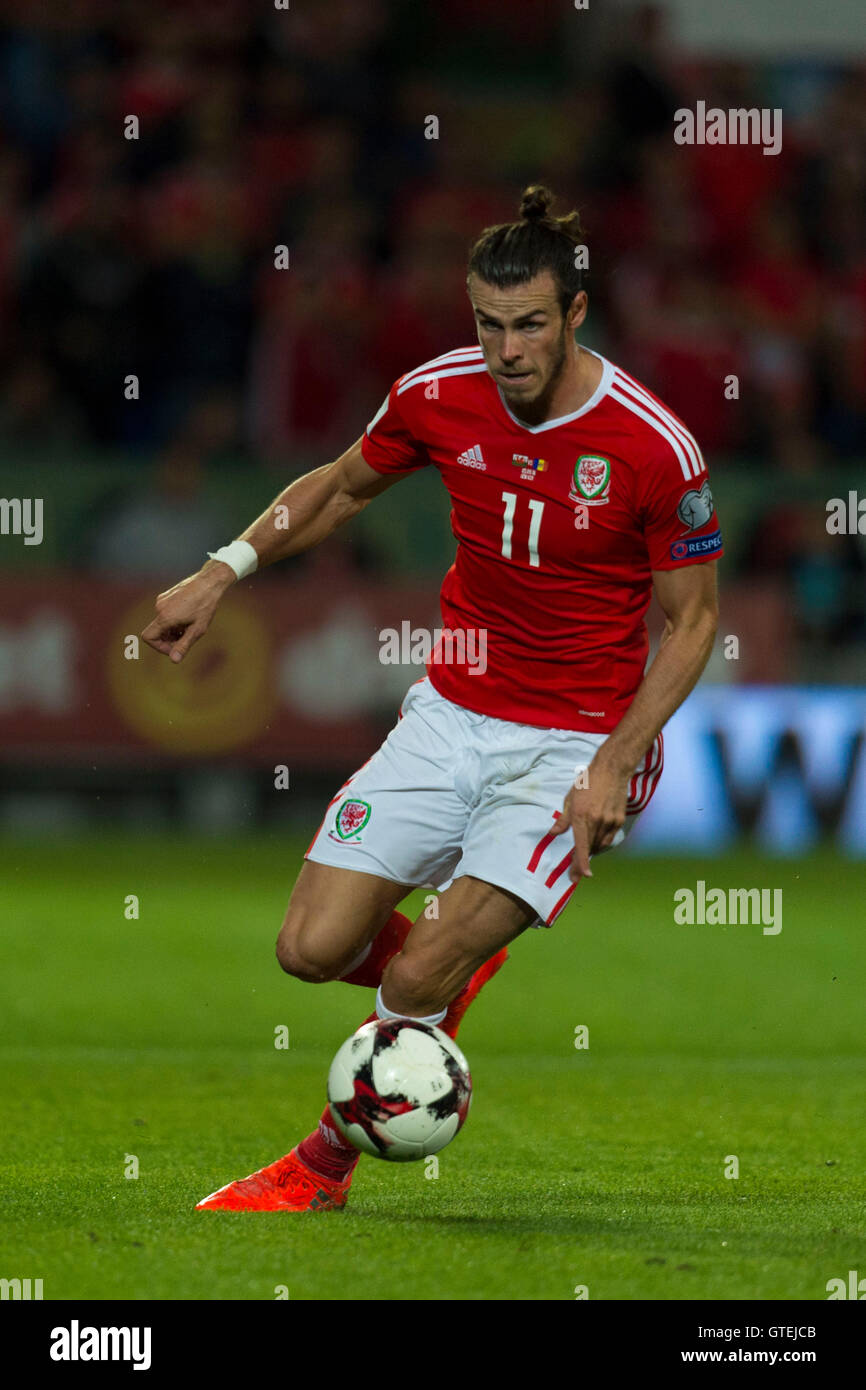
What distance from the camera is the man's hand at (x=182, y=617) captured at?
5508 mm

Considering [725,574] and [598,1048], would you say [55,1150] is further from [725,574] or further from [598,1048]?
[725,574]

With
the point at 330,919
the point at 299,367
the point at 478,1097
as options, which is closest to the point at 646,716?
the point at 330,919

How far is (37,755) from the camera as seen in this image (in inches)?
519

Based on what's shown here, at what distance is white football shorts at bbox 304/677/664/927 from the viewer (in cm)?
548

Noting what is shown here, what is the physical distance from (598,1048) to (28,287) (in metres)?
7.72

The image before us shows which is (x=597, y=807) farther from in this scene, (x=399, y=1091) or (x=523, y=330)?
(x=523, y=330)

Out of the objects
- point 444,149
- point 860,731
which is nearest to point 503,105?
point 444,149

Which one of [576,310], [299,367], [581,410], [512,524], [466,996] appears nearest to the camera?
[576,310]

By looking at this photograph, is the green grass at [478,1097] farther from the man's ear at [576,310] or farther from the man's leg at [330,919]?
the man's ear at [576,310]

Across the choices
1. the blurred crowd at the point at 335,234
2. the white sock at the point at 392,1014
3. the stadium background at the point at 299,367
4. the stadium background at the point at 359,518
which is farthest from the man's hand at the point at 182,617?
the blurred crowd at the point at 335,234

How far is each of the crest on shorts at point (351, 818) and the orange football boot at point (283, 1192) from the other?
0.83 metres

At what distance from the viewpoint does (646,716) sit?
5.24 m

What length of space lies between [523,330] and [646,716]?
999 millimetres

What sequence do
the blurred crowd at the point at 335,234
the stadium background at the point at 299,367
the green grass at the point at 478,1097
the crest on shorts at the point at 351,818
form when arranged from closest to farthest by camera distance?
the green grass at the point at 478,1097
the crest on shorts at the point at 351,818
the stadium background at the point at 299,367
the blurred crowd at the point at 335,234
